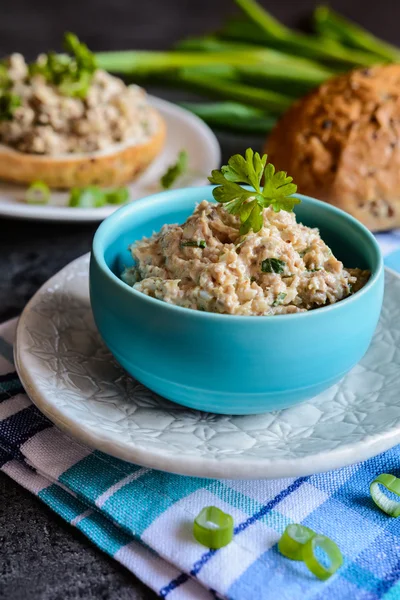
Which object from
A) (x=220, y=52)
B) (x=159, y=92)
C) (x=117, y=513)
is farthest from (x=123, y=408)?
(x=159, y=92)

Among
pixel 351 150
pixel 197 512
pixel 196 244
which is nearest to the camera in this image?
pixel 197 512

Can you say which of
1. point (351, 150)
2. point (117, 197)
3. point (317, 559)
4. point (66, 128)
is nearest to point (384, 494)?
point (317, 559)

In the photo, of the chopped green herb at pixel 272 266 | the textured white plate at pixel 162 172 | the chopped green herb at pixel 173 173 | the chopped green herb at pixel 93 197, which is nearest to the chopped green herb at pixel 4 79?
the textured white plate at pixel 162 172

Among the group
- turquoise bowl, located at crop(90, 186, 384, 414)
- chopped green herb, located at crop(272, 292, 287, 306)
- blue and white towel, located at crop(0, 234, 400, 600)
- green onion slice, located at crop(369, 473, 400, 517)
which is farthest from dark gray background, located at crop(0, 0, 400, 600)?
chopped green herb, located at crop(272, 292, 287, 306)

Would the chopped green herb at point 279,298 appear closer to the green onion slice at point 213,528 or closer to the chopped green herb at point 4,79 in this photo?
the green onion slice at point 213,528

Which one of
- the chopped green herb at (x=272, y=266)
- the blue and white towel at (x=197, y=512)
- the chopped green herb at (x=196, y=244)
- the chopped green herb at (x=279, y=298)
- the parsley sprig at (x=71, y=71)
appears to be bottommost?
the blue and white towel at (x=197, y=512)

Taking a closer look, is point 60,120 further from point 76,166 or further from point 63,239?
point 63,239
